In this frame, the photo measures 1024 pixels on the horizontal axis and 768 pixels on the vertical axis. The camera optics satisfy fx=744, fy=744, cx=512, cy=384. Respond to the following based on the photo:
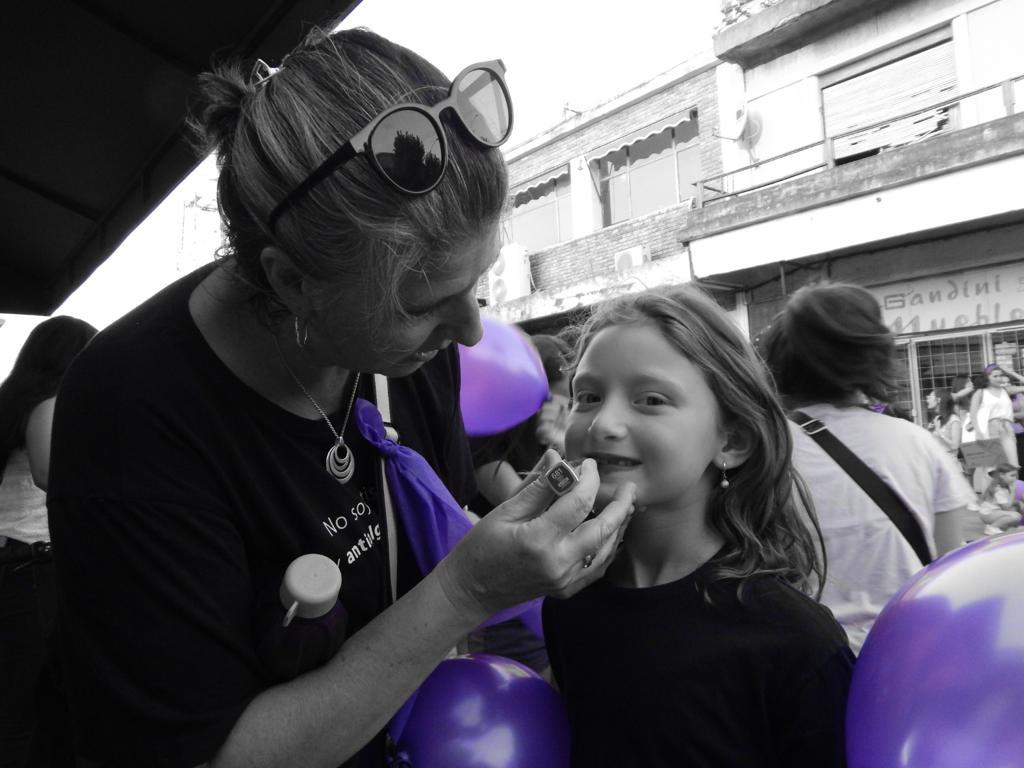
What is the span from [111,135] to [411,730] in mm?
3088

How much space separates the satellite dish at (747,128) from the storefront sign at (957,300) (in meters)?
2.65

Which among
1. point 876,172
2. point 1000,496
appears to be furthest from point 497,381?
point 876,172

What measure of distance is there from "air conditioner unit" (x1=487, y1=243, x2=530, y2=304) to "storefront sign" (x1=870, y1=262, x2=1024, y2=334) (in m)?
6.11

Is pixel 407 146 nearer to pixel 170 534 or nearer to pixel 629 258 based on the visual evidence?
pixel 170 534

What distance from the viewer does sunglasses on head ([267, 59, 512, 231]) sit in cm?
97

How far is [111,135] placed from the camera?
130 inches

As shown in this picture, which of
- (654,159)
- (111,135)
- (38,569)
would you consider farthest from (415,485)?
(654,159)

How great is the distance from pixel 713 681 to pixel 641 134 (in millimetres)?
11728

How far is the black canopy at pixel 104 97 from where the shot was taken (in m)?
2.54

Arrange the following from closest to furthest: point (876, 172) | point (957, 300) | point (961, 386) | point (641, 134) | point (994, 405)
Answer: point (994, 405), point (961, 386), point (876, 172), point (957, 300), point (641, 134)

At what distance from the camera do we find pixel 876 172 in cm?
812

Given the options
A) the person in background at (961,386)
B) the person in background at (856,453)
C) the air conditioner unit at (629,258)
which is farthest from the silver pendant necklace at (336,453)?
the air conditioner unit at (629,258)

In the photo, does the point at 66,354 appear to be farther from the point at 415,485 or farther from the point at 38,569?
the point at 415,485

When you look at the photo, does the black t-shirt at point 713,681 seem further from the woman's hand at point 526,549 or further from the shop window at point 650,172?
the shop window at point 650,172
